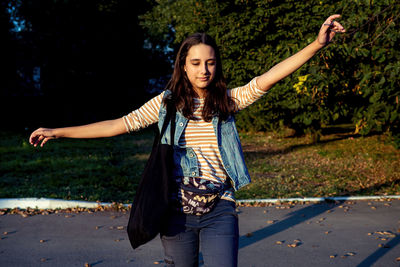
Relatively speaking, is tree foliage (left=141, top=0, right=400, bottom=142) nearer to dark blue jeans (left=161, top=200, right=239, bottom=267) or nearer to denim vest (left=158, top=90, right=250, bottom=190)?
denim vest (left=158, top=90, right=250, bottom=190)

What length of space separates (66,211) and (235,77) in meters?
6.90

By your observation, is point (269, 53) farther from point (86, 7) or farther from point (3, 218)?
point (86, 7)

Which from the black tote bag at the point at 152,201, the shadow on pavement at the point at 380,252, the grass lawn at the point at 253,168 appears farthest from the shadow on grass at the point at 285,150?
the black tote bag at the point at 152,201

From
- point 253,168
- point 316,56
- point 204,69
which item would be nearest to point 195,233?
point 204,69

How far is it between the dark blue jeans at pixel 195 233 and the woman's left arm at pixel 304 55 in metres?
0.75

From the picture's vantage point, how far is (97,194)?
7.96m

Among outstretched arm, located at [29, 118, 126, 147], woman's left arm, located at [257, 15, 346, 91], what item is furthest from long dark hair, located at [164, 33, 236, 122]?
outstretched arm, located at [29, 118, 126, 147]

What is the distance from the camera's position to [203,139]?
8.66 ft

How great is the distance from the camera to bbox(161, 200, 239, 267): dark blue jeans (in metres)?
2.51

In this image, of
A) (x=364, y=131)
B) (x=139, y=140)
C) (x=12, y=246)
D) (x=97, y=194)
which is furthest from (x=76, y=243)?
(x=139, y=140)

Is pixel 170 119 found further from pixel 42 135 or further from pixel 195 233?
pixel 42 135

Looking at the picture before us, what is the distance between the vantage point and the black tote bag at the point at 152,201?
2.43 meters

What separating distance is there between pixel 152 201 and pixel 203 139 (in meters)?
0.48

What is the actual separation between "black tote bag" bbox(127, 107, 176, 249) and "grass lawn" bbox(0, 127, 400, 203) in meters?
5.37
